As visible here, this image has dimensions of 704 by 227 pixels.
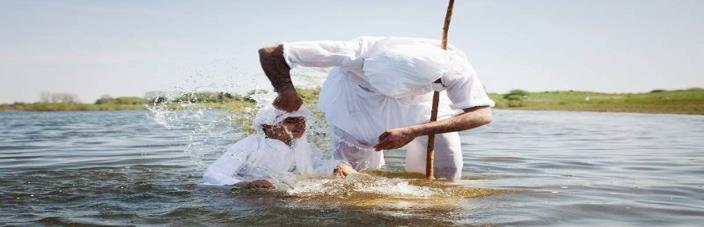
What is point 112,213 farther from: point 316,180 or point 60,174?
point 60,174

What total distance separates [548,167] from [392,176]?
284 centimetres

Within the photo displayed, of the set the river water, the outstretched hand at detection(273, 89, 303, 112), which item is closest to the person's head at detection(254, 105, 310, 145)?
the outstretched hand at detection(273, 89, 303, 112)

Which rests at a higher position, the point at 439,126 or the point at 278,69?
the point at 278,69

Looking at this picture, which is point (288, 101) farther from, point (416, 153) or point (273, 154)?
point (416, 153)

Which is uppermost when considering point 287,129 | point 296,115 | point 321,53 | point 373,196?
point 321,53

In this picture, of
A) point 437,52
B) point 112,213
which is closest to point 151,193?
point 112,213

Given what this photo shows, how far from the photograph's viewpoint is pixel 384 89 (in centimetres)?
499

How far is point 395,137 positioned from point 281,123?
4.66ft

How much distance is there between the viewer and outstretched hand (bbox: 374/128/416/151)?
4.59 metres

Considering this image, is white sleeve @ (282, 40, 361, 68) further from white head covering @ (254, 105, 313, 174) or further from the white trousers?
the white trousers

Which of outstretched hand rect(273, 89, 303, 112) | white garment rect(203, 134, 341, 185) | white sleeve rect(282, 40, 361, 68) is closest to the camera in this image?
white sleeve rect(282, 40, 361, 68)

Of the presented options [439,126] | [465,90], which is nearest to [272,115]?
[439,126]

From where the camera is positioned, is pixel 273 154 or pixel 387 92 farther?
pixel 273 154

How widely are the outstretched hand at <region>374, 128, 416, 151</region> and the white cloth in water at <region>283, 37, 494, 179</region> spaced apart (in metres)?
0.44
